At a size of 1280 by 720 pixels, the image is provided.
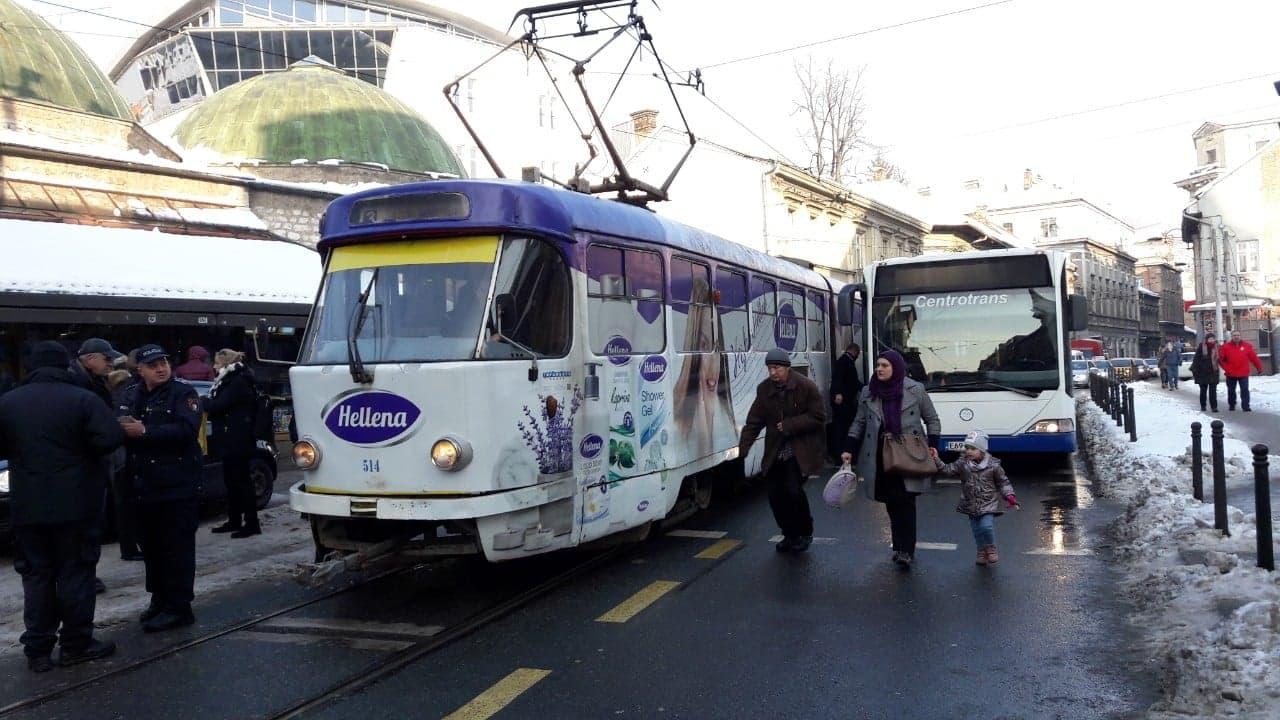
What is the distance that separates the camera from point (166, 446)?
6.45 m

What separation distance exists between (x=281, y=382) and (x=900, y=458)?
44.5 ft

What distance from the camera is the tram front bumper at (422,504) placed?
250 inches

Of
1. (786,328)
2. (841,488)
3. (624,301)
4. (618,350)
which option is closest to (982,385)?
(786,328)

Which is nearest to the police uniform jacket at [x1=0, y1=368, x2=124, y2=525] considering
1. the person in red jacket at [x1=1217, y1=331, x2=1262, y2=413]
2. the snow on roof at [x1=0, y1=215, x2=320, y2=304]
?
the snow on roof at [x1=0, y1=215, x2=320, y2=304]

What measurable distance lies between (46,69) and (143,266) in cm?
1296

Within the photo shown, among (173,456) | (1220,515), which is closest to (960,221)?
(1220,515)

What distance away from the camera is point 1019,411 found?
12500 mm

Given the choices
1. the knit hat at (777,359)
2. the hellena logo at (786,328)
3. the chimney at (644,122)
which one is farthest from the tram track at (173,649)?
the chimney at (644,122)

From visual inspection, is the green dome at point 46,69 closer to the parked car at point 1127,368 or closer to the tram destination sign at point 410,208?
the tram destination sign at point 410,208

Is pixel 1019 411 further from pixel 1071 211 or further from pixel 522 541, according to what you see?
pixel 1071 211

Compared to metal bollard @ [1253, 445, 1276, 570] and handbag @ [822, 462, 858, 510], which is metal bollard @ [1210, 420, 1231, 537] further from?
handbag @ [822, 462, 858, 510]

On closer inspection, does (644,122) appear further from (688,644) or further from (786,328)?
(688,644)

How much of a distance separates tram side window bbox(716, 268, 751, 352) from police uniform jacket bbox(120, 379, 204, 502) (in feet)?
17.5

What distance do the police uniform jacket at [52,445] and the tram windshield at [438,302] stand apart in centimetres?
155
